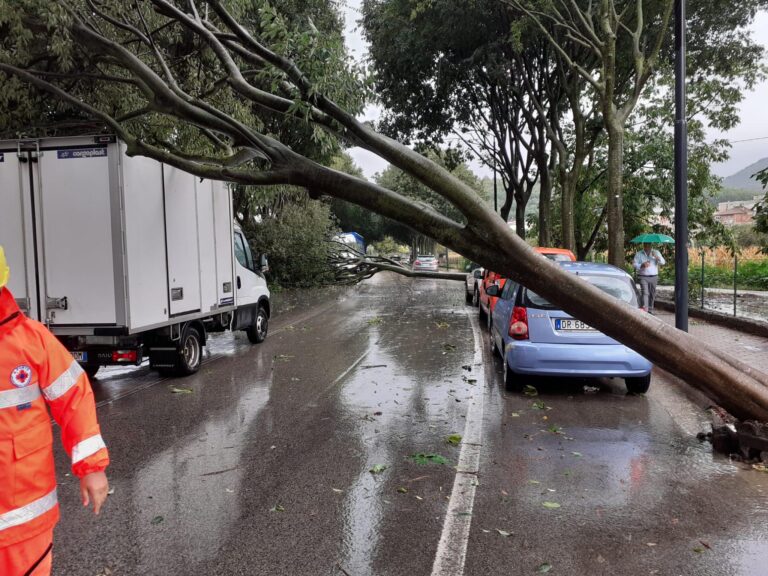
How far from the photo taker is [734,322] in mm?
12609

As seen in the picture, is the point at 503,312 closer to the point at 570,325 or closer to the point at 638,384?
the point at 570,325

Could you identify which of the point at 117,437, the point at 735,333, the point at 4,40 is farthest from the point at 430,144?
the point at 117,437

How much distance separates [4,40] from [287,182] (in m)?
6.89

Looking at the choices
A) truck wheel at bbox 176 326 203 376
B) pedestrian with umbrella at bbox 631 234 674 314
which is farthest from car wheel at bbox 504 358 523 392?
pedestrian with umbrella at bbox 631 234 674 314

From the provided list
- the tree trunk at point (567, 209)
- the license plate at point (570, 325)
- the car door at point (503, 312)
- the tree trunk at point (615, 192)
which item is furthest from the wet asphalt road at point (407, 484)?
the tree trunk at point (567, 209)

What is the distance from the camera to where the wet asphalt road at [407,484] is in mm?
3477

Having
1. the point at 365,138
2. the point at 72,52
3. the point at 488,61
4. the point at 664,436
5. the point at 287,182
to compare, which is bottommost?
the point at 664,436

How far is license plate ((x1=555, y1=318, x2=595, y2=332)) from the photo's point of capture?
7.07m

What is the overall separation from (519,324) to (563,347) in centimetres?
59

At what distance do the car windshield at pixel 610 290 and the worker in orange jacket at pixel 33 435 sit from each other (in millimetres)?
5702

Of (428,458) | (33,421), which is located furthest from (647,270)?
(33,421)

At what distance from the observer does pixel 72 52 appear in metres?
9.73

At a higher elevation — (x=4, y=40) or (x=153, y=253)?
(x=4, y=40)

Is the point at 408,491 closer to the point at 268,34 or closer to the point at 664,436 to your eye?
the point at 664,436
